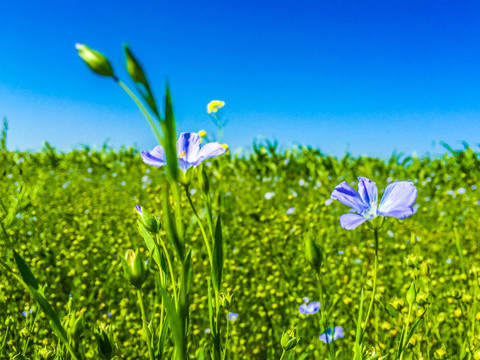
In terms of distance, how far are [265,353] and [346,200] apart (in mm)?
1257

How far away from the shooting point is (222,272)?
39.4 inches

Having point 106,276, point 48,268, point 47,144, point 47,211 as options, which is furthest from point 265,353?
point 47,144

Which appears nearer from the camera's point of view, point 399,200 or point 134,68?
point 134,68

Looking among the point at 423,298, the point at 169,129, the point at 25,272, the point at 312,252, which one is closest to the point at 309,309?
the point at 423,298

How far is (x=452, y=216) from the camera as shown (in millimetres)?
3568

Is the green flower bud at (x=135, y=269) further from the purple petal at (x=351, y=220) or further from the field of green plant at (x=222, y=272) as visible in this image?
the purple petal at (x=351, y=220)

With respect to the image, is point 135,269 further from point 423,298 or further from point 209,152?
point 423,298

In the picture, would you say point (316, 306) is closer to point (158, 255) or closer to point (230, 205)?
point (158, 255)

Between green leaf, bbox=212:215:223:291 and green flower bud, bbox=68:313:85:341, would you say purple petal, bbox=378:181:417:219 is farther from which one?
green flower bud, bbox=68:313:85:341

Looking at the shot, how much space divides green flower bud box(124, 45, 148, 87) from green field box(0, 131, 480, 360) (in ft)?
0.90

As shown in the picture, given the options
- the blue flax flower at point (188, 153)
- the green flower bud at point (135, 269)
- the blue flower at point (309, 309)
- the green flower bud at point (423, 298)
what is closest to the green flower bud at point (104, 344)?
the green flower bud at point (135, 269)

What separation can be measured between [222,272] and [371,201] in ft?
1.33

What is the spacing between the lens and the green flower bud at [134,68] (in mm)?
414

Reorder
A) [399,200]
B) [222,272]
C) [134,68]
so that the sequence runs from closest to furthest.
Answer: [134,68], [399,200], [222,272]
